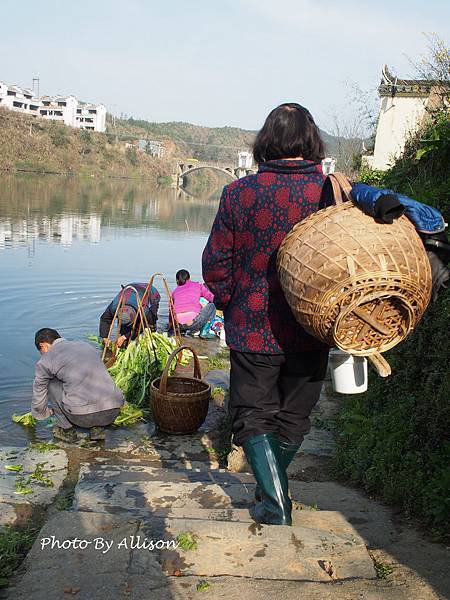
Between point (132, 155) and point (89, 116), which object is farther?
point (89, 116)

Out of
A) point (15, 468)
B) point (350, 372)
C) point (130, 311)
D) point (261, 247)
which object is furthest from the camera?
point (130, 311)

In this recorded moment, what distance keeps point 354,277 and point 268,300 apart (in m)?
0.57

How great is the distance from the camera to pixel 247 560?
2559 mm

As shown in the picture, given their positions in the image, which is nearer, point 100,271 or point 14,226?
point 100,271

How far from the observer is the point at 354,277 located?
2557mm

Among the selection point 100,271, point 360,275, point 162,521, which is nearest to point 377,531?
point 162,521

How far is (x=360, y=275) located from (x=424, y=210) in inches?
18.8

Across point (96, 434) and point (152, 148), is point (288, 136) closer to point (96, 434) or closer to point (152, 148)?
point (96, 434)

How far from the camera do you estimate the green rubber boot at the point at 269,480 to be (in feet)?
9.78

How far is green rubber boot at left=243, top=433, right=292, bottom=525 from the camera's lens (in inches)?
117

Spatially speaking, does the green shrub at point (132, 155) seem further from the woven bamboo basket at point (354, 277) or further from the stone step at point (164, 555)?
the stone step at point (164, 555)

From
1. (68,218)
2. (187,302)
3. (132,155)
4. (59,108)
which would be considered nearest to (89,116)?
(59,108)

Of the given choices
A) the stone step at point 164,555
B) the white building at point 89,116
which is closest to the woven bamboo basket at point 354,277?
the stone step at point 164,555

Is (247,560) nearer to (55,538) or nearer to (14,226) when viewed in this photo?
(55,538)
